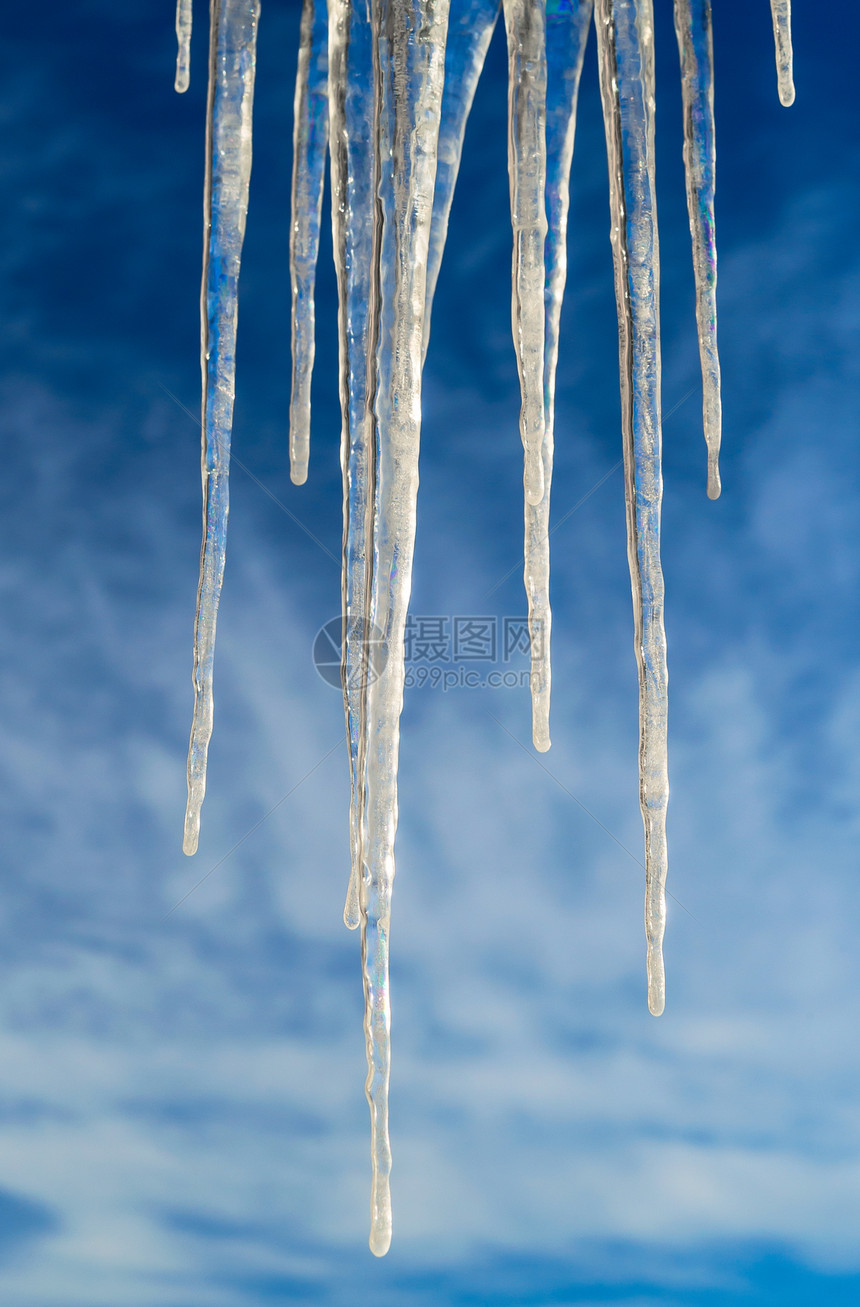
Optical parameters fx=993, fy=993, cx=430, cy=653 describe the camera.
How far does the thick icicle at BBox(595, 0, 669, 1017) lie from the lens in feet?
5.93

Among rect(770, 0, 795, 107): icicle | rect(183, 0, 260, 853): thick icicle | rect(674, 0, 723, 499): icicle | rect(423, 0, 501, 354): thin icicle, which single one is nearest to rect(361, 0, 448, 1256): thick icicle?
rect(423, 0, 501, 354): thin icicle

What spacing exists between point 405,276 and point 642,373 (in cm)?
53

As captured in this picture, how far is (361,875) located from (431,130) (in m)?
1.18

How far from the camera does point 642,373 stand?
6.06 ft

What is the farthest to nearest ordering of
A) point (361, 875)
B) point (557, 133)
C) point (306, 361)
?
point (306, 361) → point (557, 133) → point (361, 875)

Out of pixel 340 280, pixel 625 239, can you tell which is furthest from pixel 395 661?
pixel 625 239

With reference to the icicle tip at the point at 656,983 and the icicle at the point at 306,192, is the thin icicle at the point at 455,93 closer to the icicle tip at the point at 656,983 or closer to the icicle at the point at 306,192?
the icicle at the point at 306,192

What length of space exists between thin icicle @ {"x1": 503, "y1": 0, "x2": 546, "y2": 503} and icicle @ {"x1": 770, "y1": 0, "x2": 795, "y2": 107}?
51 centimetres


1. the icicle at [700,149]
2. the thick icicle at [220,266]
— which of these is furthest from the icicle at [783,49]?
the thick icicle at [220,266]

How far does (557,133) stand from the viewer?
6.70ft

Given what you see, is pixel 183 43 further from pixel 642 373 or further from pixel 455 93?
pixel 642 373

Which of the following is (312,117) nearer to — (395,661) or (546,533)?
(546,533)

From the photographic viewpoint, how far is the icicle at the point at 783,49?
201 centimetres

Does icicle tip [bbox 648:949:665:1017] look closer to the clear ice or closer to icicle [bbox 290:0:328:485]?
the clear ice
